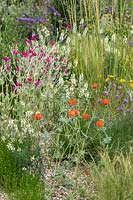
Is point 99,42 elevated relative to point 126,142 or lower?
elevated

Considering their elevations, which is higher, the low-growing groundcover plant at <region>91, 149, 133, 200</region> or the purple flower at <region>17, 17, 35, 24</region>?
the purple flower at <region>17, 17, 35, 24</region>

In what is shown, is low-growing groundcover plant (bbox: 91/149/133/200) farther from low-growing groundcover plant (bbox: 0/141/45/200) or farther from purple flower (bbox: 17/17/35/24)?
purple flower (bbox: 17/17/35/24)

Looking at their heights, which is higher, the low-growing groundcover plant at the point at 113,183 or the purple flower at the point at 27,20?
the purple flower at the point at 27,20

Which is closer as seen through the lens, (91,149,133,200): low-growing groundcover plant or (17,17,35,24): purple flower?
(91,149,133,200): low-growing groundcover plant

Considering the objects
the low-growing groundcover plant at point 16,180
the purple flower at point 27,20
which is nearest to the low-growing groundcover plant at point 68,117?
the low-growing groundcover plant at point 16,180

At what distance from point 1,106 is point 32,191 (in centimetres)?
129

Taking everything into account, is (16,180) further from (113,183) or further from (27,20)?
(27,20)

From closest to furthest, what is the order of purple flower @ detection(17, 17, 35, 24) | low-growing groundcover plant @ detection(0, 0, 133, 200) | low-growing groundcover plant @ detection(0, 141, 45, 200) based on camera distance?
low-growing groundcover plant @ detection(0, 141, 45, 200) < low-growing groundcover plant @ detection(0, 0, 133, 200) < purple flower @ detection(17, 17, 35, 24)

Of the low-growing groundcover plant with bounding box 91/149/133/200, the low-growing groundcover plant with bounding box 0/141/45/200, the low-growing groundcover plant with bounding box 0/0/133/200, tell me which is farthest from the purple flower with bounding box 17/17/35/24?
the low-growing groundcover plant with bounding box 91/149/133/200

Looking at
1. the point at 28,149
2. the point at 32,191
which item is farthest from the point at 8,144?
the point at 32,191

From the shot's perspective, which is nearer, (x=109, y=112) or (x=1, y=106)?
(x=1, y=106)

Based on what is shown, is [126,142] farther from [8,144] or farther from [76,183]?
[8,144]

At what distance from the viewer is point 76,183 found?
3.81m

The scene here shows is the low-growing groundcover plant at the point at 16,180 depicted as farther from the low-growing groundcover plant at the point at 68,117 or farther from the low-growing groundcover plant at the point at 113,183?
the low-growing groundcover plant at the point at 113,183
